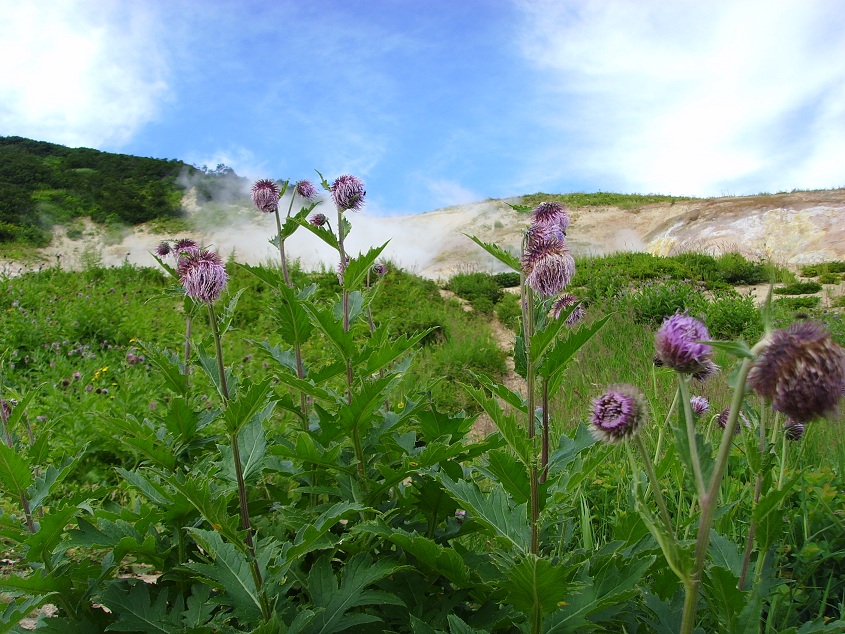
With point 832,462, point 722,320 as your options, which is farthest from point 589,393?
point 722,320

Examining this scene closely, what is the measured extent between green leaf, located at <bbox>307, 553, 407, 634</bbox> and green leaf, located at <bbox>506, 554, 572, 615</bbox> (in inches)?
11.9

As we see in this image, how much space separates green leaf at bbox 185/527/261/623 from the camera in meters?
1.48

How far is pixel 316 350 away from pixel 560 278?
6.12 meters

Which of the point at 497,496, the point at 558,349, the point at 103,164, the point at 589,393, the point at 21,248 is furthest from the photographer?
the point at 103,164

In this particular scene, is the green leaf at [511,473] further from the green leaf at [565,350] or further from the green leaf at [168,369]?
the green leaf at [168,369]

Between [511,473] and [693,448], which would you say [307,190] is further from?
[693,448]

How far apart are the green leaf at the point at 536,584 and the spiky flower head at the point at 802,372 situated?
0.53 metres

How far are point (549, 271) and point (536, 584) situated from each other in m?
0.72

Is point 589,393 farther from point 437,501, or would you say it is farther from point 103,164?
point 103,164

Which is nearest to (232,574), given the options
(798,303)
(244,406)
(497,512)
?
(244,406)

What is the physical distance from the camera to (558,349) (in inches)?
56.0

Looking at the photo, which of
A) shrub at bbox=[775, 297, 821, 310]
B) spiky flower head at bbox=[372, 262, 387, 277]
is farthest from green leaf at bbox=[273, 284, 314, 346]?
shrub at bbox=[775, 297, 821, 310]

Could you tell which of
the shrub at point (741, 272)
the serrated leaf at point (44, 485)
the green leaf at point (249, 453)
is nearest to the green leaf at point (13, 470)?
the serrated leaf at point (44, 485)

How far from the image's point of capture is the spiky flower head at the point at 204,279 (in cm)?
179
